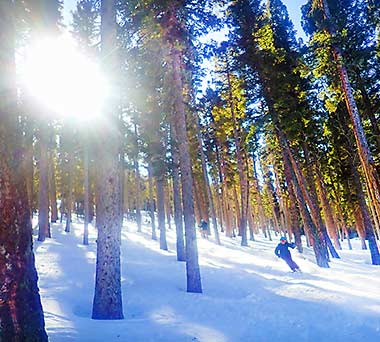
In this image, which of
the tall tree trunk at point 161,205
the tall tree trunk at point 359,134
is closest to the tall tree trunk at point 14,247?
the tall tree trunk at point 359,134

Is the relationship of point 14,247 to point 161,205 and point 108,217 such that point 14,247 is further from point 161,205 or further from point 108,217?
point 161,205

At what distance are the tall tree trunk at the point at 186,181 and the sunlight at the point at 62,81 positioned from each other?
113 inches

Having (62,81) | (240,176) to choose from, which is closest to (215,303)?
(62,81)

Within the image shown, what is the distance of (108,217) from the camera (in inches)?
321

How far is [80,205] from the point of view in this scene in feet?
184

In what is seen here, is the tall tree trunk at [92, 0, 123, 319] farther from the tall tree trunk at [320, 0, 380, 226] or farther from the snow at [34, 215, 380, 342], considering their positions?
the tall tree trunk at [320, 0, 380, 226]

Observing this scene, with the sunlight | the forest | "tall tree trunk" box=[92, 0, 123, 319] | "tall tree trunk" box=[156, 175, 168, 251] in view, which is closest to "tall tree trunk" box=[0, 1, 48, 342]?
the forest

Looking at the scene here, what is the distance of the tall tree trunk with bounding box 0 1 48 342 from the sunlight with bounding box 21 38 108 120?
4.28 meters

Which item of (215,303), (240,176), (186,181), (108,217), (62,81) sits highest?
(62,81)

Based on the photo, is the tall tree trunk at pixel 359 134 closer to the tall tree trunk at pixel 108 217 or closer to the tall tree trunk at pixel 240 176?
the tall tree trunk at pixel 108 217

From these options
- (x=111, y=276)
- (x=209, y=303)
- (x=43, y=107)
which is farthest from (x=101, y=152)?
(x=43, y=107)

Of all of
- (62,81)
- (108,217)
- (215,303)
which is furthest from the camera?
(62,81)

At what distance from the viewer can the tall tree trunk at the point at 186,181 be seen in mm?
10820

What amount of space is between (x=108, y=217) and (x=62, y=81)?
7.13 m
